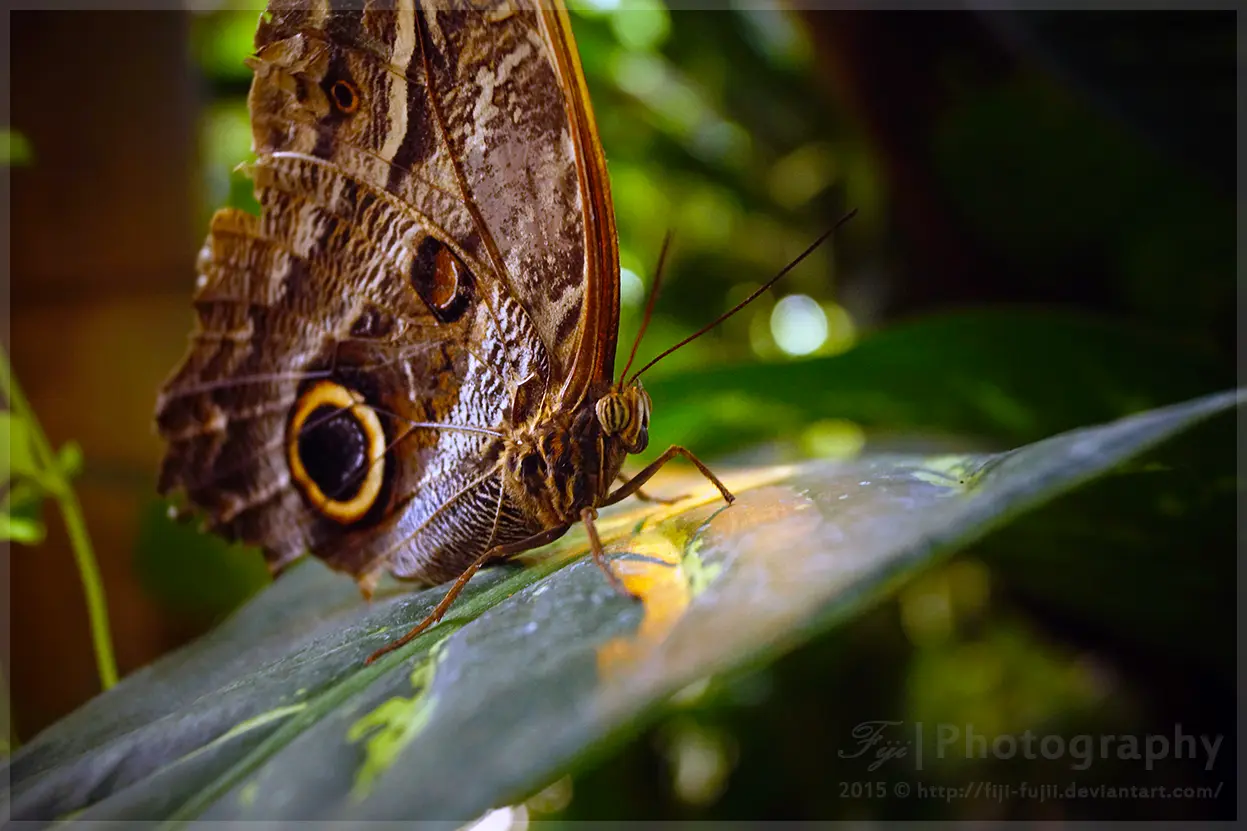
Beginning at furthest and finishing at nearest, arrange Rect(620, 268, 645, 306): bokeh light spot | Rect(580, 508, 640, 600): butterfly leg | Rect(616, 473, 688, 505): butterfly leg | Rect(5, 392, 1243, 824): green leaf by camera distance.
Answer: Rect(620, 268, 645, 306): bokeh light spot → Rect(616, 473, 688, 505): butterfly leg → Rect(580, 508, 640, 600): butterfly leg → Rect(5, 392, 1243, 824): green leaf

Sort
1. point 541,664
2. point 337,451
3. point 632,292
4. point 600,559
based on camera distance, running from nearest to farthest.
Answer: point 541,664 < point 600,559 < point 337,451 < point 632,292

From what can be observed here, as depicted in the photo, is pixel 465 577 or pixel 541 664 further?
pixel 465 577

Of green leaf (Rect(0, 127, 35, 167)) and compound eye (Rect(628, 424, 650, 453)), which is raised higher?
green leaf (Rect(0, 127, 35, 167))

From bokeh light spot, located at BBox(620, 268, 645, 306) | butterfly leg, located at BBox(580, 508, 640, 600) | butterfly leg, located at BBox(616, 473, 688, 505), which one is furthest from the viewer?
bokeh light spot, located at BBox(620, 268, 645, 306)

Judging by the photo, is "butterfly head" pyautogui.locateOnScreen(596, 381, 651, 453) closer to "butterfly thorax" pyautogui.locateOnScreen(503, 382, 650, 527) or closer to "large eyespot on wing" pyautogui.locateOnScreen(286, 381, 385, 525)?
"butterfly thorax" pyautogui.locateOnScreen(503, 382, 650, 527)

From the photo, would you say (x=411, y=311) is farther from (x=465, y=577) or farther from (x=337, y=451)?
(x=465, y=577)

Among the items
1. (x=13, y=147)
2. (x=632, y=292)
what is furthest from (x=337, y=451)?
(x=632, y=292)

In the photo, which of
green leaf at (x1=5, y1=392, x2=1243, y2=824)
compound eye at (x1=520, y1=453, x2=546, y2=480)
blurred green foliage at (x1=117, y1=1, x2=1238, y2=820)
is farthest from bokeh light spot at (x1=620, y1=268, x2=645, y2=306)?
green leaf at (x1=5, y1=392, x2=1243, y2=824)

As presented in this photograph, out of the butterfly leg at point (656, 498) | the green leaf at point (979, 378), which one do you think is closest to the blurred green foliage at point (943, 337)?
the green leaf at point (979, 378)
